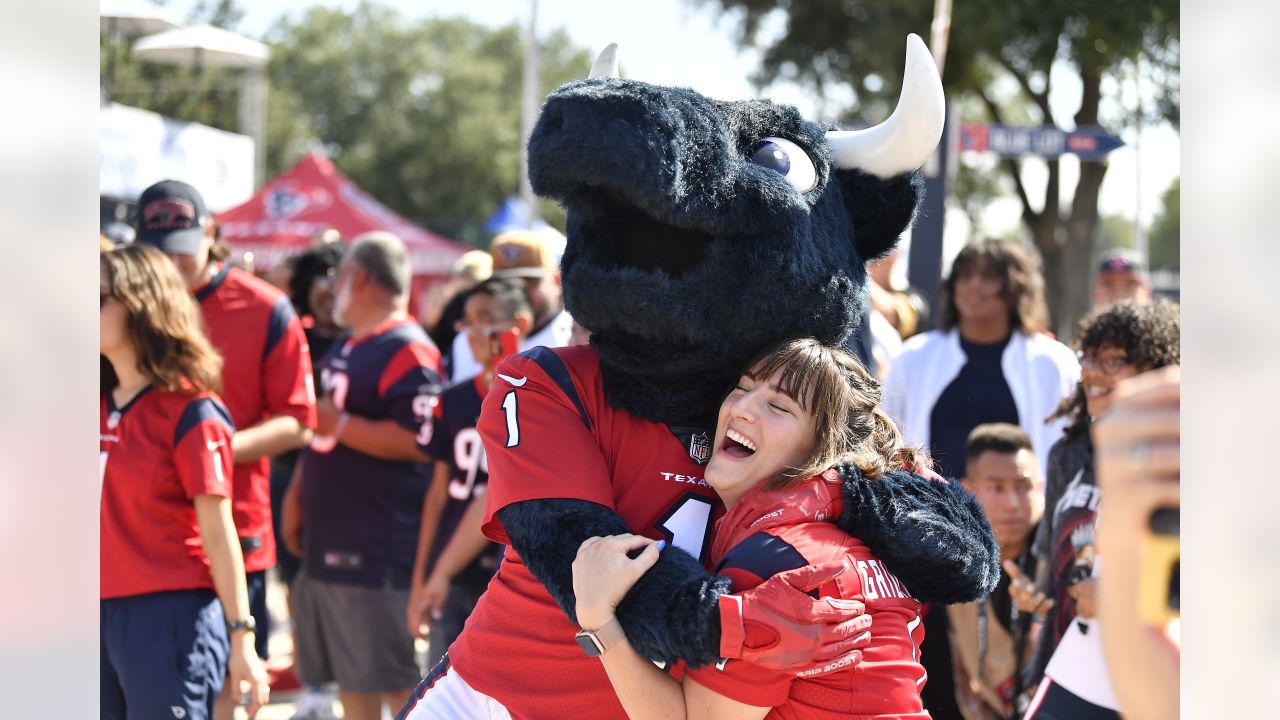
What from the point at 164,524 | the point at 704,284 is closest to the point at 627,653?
the point at 704,284

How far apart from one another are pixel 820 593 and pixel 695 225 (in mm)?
587

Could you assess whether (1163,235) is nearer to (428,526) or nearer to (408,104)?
(408,104)

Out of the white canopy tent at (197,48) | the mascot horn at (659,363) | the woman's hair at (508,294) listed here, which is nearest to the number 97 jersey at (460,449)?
the woman's hair at (508,294)

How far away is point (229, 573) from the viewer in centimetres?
351

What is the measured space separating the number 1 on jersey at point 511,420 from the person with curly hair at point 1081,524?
1.55m

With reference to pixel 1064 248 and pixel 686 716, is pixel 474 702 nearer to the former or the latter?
pixel 686 716

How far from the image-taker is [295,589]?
201 inches

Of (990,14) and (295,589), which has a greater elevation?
(990,14)

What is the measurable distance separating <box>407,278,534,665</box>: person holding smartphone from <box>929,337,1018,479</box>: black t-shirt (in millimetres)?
1550

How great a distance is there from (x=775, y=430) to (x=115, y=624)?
2224mm

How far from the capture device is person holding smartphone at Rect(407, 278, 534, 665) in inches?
181

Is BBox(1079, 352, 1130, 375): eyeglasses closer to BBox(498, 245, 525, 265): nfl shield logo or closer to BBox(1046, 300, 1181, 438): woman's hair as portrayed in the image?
BBox(1046, 300, 1181, 438): woman's hair
